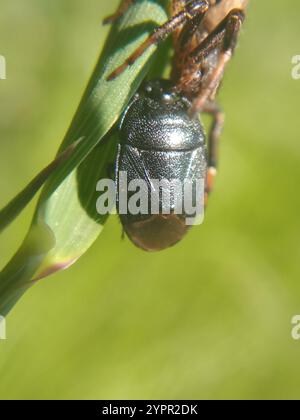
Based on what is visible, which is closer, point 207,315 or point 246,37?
point 207,315

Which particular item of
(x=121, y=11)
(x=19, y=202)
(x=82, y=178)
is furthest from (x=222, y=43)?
(x=19, y=202)

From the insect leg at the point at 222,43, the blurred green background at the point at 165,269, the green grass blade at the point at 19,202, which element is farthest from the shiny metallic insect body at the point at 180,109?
the blurred green background at the point at 165,269

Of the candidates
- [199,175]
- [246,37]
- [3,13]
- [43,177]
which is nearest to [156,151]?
[199,175]

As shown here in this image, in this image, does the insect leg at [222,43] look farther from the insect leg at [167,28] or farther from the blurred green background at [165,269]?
the blurred green background at [165,269]

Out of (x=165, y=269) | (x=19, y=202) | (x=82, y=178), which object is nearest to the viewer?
(x=19, y=202)

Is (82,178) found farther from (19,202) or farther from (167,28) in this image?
(167,28)

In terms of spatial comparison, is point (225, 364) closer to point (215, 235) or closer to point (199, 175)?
point (215, 235)

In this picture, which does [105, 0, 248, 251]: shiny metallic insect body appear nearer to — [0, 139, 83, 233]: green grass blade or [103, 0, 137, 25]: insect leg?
[103, 0, 137, 25]: insect leg
